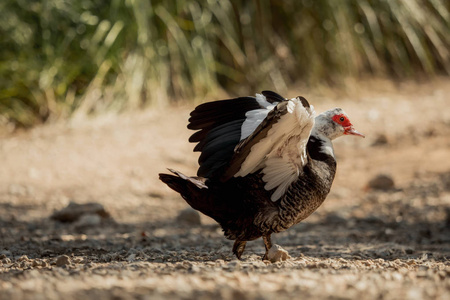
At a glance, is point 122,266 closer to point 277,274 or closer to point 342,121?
point 277,274

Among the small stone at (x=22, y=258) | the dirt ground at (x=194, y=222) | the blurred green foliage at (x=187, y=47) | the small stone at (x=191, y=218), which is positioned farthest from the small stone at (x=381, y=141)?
the small stone at (x=22, y=258)

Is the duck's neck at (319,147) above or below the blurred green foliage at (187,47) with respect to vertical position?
below

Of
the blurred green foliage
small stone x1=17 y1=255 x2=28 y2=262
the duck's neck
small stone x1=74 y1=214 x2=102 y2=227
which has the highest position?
the blurred green foliage

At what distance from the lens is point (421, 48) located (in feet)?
30.2

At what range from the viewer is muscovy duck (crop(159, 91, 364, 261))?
11.5ft

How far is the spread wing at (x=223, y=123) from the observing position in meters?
3.83

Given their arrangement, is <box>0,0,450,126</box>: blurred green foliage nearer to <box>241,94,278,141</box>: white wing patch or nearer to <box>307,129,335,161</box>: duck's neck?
<box>241,94,278,141</box>: white wing patch

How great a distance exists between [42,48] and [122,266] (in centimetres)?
546

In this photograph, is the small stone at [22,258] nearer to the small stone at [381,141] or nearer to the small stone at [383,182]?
the small stone at [383,182]

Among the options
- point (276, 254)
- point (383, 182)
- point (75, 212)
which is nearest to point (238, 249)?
point (276, 254)

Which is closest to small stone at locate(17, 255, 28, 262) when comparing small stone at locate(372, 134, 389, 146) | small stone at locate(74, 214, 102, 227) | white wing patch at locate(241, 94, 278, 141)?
white wing patch at locate(241, 94, 278, 141)

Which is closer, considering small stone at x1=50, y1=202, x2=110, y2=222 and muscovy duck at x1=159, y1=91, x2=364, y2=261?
muscovy duck at x1=159, y1=91, x2=364, y2=261

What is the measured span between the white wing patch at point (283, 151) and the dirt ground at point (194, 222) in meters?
0.41

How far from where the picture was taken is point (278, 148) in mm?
3492
